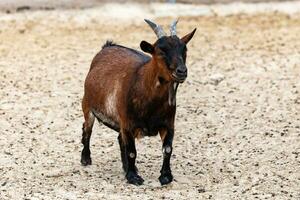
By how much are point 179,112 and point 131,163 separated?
8.16ft

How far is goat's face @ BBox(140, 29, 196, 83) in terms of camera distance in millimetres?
7852

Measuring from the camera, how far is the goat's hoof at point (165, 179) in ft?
27.9

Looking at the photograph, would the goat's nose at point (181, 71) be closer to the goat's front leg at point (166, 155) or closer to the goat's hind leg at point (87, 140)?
the goat's front leg at point (166, 155)

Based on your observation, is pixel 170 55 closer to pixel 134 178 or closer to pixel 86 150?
pixel 134 178

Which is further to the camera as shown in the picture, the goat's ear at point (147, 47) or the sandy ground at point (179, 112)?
the sandy ground at point (179, 112)

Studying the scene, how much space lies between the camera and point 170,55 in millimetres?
7977

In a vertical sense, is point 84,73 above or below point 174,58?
below

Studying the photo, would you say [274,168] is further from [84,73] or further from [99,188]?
[84,73]

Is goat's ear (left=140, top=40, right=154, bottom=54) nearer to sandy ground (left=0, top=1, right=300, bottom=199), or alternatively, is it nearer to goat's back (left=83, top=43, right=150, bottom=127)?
goat's back (left=83, top=43, right=150, bottom=127)

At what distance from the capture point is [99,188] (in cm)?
836

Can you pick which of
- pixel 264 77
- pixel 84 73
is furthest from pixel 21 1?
pixel 264 77

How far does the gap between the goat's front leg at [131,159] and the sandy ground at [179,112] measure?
0.09 m

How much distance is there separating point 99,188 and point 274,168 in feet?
6.07

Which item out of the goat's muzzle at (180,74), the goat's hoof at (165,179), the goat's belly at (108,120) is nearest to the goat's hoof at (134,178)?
the goat's hoof at (165,179)
